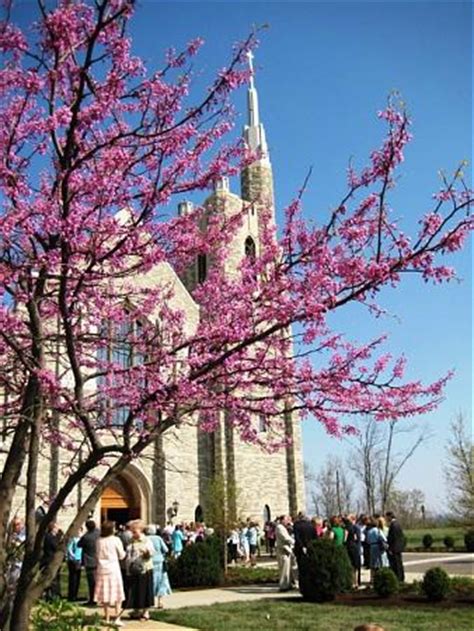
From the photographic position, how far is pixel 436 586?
12188 millimetres

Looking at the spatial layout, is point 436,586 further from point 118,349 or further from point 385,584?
point 118,349

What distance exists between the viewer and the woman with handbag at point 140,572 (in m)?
11.1

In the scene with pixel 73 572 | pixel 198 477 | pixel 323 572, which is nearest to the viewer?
pixel 323 572

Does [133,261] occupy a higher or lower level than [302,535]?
higher

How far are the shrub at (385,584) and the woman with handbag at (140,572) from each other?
13.8 ft

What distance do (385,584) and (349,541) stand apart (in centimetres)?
317

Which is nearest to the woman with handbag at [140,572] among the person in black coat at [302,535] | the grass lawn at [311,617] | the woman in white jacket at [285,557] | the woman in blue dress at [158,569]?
the grass lawn at [311,617]

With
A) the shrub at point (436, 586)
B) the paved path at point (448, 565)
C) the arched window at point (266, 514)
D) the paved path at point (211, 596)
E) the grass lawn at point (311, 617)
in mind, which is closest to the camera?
the grass lawn at point (311, 617)

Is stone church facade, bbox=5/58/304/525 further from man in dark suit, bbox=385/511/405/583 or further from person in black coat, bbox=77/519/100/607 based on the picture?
man in dark suit, bbox=385/511/405/583

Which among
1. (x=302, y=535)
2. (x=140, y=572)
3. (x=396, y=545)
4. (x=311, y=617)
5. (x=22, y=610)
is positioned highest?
(x=22, y=610)

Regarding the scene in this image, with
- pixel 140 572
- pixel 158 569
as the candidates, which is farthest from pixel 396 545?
pixel 140 572

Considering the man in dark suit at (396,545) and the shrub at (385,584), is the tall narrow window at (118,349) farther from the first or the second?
the man in dark suit at (396,545)

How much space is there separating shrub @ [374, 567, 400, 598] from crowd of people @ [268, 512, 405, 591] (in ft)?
3.20

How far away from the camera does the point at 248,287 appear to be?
6469 mm
